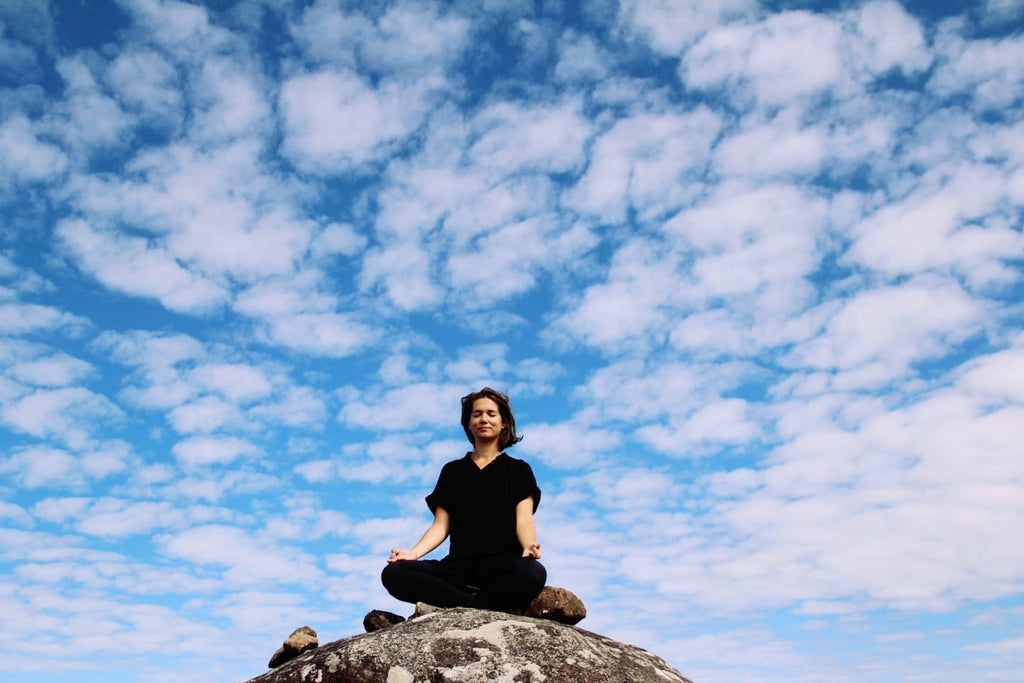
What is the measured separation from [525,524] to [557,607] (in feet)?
3.16

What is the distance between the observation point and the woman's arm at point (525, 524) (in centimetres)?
822

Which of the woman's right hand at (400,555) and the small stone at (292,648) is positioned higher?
the woman's right hand at (400,555)

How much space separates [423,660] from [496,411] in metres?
3.00

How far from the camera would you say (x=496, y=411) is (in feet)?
29.3

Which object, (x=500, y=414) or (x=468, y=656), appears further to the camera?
(x=500, y=414)

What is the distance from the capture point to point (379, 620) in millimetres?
7551

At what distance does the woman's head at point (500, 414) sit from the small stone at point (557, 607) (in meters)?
1.80

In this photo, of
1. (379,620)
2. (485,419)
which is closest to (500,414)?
(485,419)

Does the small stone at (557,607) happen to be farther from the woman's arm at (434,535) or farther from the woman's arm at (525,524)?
the woman's arm at (434,535)

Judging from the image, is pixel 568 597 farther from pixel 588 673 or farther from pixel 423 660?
pixel 423 660

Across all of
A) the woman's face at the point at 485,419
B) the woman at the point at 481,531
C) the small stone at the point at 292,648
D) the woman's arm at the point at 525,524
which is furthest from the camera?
the woman's face at the point at 485,419

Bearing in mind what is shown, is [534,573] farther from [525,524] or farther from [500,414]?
[500,414]

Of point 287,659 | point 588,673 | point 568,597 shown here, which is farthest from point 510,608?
point 287,659

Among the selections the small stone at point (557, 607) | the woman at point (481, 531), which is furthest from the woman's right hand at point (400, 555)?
the small stone at point (557, 607)
